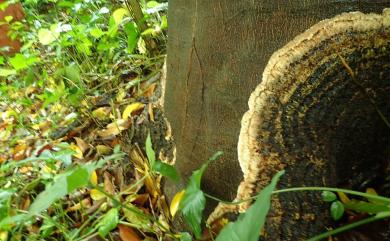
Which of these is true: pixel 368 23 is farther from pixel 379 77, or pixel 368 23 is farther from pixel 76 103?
pixel 76 103

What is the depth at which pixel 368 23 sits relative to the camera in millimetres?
619

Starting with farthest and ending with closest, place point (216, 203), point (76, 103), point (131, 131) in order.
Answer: point (76, 103), point (131, 131), point (216, 203)

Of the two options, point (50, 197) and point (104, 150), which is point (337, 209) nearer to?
point (50, 197)

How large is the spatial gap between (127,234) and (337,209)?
0.53m

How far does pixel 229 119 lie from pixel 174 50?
233 millimetres

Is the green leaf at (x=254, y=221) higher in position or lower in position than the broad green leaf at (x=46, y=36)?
lower

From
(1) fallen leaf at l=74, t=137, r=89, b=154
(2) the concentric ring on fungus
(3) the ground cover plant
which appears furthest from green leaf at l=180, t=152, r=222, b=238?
(1) fallen leaf at l=74, t=137, r=89, b=154

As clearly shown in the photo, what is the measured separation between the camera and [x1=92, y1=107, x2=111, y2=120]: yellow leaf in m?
1.34

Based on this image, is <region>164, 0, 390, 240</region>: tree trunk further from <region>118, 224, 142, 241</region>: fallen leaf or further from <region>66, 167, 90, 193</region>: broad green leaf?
<region>66, 167, 90, 193</region>: broad green leaf

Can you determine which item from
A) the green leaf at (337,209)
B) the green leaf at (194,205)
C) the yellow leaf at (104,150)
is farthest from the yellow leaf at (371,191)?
the yellow leaf at (104,150)

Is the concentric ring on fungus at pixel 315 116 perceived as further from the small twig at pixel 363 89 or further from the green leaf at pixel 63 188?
the green leaf at pixel 63 188

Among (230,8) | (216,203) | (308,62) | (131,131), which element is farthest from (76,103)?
(308,62)

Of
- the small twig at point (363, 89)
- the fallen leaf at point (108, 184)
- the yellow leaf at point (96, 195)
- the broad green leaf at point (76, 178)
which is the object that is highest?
the small twig at point (363, 89)

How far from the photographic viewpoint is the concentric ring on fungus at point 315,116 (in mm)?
634
